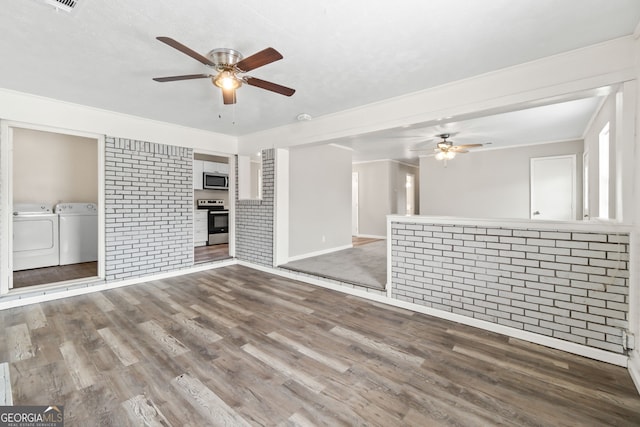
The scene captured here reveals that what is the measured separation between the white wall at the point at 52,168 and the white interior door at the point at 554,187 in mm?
9514

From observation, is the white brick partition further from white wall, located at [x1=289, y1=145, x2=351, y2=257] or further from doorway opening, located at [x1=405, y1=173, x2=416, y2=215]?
doorway opening, located at [x1=405, y1=173, x2=416, y2=215]

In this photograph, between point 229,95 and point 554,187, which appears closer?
point 229,95

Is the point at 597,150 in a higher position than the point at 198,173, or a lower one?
lower

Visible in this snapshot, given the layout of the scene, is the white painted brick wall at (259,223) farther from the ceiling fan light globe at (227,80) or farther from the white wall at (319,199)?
the ceiling fan light globe at (227,80)

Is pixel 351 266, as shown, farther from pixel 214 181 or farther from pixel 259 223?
pixel 214 181

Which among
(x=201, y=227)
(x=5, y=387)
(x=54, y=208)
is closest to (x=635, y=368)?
(x=5, y=387)

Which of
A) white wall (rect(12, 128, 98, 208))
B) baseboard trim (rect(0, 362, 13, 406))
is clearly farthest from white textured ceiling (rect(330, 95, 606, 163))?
white wall (rect(12, 128, 98, 208))

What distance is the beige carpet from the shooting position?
3.92m

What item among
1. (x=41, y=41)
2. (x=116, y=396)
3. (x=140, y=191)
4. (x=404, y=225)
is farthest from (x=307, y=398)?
(x=140, y=191)

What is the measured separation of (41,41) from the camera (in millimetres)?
2180

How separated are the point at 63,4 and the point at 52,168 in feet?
15.8

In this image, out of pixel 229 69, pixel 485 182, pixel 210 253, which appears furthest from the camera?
pixel 485 182

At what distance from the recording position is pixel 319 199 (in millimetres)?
5785

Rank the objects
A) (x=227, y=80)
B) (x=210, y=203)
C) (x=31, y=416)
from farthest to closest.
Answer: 1. (x=210, y=203)
2. (x=227, y=80)
3. (x=31, y=416)
